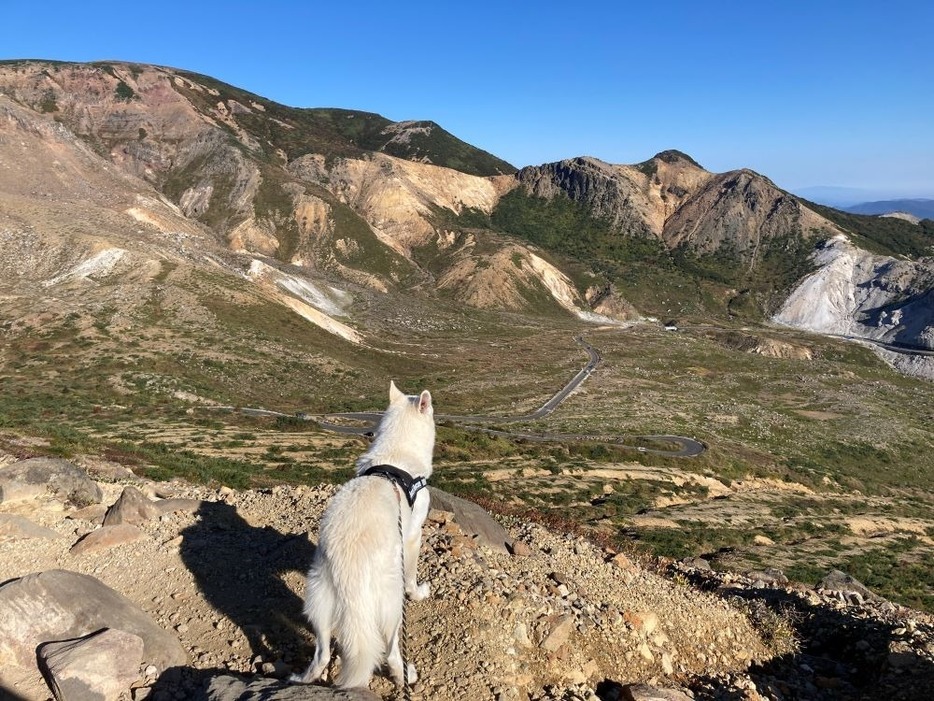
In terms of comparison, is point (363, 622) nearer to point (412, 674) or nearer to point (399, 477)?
point (412, 674)

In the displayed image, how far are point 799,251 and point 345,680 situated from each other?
679ft

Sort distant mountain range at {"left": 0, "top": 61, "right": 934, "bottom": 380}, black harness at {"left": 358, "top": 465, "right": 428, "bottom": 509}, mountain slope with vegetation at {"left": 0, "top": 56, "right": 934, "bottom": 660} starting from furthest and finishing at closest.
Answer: distant mountain range at {"left": 0, "top": 61, "right": 934, "bottom": 380}
mountain slope with vegetation at {"left": 0, "top": 56, "right": 934, "bottom": 660}
black harness at {"left": 358, "top": 465, "right": 428, "bottom": 509}

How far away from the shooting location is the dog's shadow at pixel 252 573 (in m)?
7.26

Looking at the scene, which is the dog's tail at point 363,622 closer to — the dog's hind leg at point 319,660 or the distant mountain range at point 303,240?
the dog's hind leg at point 319,660

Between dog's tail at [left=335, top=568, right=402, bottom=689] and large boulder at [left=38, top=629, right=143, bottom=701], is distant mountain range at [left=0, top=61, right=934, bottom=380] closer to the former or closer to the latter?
large boulder at [left=38, top=629, right=143, bottom=701]

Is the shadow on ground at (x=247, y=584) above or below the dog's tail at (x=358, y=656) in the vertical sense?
below

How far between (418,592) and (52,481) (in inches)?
339

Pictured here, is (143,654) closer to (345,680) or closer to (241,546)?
(345,680)

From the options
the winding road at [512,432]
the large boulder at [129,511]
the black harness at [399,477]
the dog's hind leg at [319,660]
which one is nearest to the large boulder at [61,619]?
the dog's hind leg at [319,660]

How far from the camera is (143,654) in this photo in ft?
21.2

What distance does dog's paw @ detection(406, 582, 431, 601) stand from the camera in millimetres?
7730

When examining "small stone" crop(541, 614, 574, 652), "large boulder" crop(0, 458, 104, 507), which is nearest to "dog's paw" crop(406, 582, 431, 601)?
"small stone" crop(541, 614, 574, 652)

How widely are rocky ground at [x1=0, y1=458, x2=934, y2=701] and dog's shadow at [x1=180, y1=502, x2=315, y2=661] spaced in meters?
0.03

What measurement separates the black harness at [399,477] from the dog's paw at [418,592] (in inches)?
59.4
